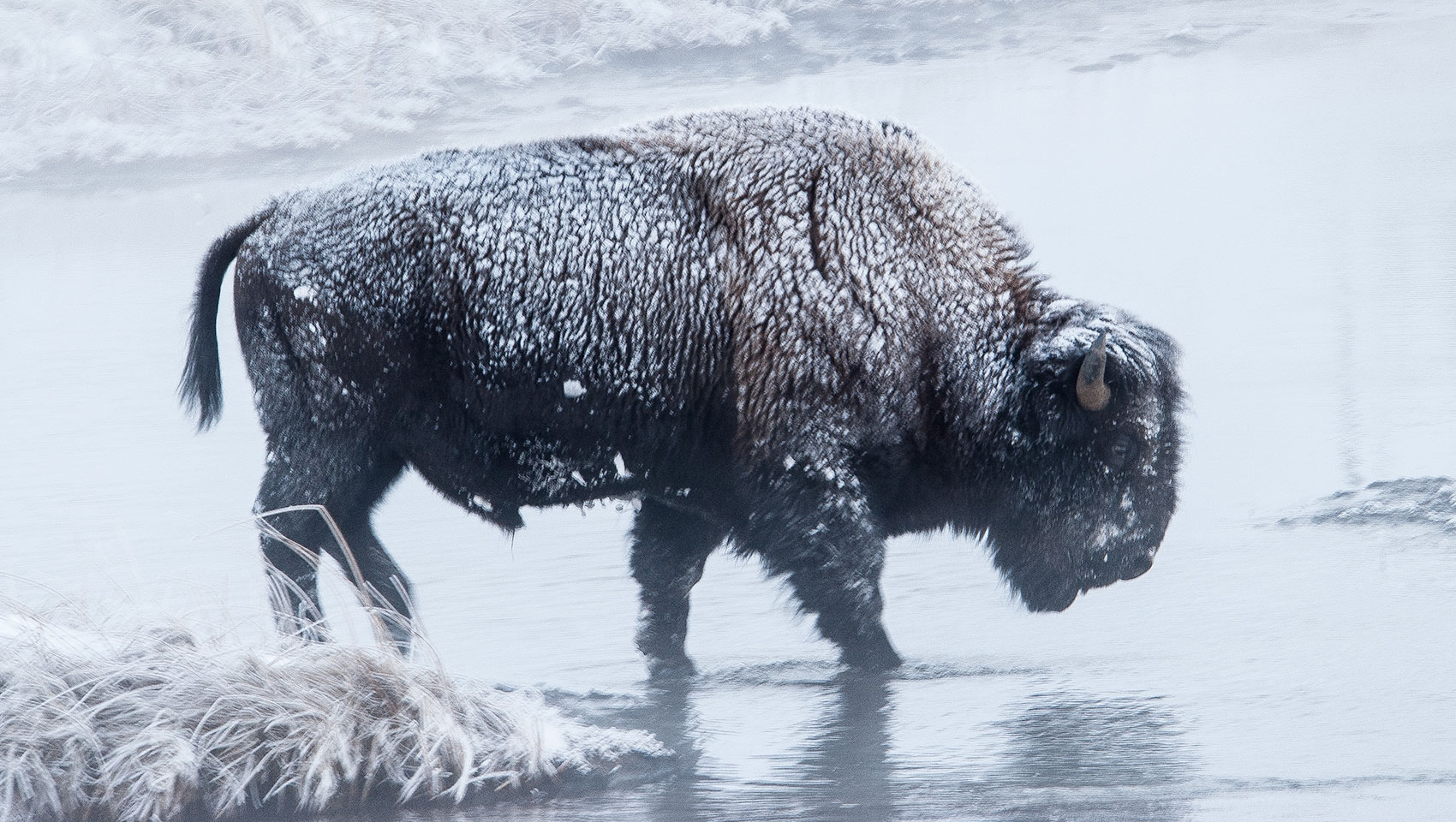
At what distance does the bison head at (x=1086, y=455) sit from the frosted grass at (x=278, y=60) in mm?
A: 5320

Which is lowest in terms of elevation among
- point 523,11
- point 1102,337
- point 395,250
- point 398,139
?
point 1102,337

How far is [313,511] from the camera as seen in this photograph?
10.9ft

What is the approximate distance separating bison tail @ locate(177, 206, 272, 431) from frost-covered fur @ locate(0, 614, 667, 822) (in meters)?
0.78

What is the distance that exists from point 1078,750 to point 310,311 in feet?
6.02

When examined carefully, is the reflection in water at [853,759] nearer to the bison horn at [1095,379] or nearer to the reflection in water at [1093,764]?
the reflection in water at [1093,764]

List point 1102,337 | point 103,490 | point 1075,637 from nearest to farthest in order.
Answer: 1. point 1102,337
2. point 1075,637
3. point 103,490

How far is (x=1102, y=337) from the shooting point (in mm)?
3020

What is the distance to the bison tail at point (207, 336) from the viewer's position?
11.3ft

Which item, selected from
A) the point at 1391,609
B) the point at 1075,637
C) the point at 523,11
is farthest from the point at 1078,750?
the point at 523,11

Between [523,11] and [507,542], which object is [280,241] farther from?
[523,11]

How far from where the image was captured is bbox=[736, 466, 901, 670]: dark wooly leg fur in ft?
10.5

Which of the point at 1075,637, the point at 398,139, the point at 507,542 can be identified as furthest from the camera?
the point at 398,139

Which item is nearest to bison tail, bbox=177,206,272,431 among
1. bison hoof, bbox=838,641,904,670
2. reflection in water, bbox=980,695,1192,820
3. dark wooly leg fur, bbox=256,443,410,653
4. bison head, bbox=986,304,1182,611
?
dark wooly leg fur, bbox=256,443,410,653

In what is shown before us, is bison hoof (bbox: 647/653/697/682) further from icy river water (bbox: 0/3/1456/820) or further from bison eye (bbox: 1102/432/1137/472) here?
bison eye (bbox: 1102/432/1137/472)
